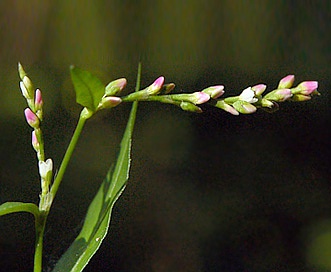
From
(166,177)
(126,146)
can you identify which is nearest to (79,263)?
(126,146)

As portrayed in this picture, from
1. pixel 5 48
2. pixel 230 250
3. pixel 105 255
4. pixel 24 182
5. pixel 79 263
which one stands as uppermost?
pixel 79 263

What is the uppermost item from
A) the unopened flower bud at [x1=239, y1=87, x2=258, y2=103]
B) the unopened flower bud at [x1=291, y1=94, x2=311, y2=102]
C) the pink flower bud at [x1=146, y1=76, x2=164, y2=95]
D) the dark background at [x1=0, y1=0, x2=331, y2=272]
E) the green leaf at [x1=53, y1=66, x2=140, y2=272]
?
the pink flower bud at [x1=146, y1=76, x2=164, y2=95]

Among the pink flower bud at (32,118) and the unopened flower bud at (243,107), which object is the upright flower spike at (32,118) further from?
the unopened flower bud at (243,107)

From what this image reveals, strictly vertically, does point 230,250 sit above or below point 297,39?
below

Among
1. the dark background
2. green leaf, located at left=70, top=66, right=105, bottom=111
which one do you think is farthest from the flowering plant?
the dark background

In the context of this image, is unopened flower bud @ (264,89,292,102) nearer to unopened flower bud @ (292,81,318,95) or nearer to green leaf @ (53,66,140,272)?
unopened flower bud @ (292,81,318,95)

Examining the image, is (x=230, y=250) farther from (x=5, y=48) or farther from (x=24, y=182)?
(x=5, y=48)
